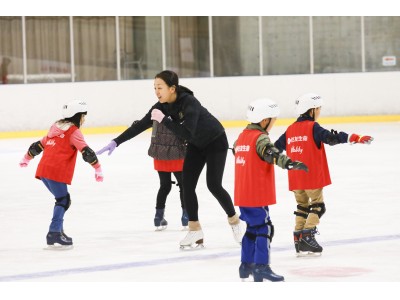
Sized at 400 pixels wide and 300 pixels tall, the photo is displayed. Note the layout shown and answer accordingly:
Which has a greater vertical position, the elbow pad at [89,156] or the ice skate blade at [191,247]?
the elbow pad at [89,156]

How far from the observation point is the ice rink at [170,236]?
6953mm

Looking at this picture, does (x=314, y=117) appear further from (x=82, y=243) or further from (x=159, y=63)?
(x=159, y=63)

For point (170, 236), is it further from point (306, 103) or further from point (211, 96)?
point (211, 96)

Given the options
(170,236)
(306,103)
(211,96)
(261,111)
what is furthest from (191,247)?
(211,96)

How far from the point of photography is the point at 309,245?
7.67 m

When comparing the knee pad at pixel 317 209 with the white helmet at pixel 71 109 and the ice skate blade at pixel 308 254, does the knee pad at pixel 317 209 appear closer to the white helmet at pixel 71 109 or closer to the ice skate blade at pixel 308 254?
the ice skate blade at pixel 308 254

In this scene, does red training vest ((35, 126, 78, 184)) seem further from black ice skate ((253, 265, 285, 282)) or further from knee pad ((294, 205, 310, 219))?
black ice skate ((253, 265, 285, 282))

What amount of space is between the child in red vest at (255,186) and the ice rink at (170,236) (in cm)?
23

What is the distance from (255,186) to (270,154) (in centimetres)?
28

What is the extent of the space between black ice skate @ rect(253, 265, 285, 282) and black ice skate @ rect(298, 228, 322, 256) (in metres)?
1.12

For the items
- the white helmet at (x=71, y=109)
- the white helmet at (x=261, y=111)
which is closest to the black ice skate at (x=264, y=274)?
the white helmet at (x=261, y=111)

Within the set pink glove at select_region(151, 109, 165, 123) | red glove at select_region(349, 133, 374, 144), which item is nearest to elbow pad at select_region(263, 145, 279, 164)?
red glove at select_region(349, 133, 374, 144)

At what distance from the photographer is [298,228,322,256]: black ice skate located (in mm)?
7664

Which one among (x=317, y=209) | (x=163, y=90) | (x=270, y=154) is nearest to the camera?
(x=270, y=154)
